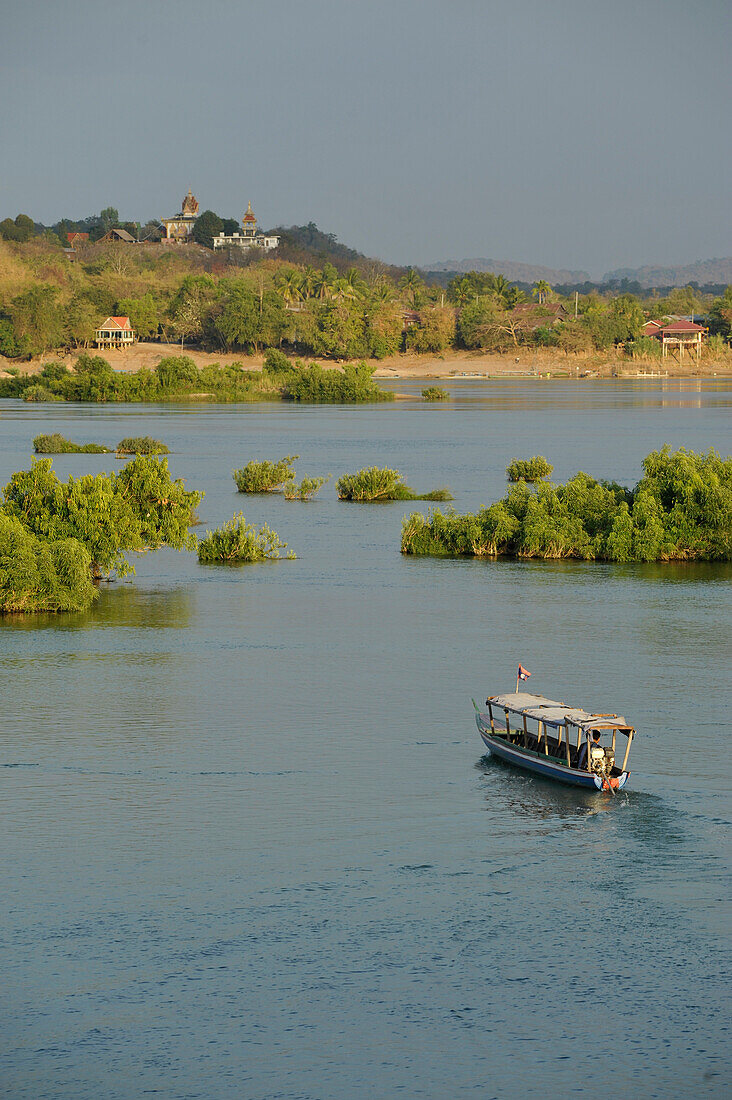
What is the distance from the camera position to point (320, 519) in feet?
198

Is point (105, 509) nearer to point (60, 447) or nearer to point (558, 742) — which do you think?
point (558, 742)

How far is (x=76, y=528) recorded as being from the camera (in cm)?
4212

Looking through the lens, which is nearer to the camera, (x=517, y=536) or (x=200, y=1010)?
(x=200, y=1010)

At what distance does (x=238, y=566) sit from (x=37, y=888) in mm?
28701

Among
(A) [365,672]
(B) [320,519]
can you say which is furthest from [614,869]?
(B) [320,519]

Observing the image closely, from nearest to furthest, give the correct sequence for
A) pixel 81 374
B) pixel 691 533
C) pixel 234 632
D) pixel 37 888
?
pixel 37 888
pixel 234 632
pixel 691 533
pixel 81 374

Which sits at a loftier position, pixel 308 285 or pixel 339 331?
pixel 308 285

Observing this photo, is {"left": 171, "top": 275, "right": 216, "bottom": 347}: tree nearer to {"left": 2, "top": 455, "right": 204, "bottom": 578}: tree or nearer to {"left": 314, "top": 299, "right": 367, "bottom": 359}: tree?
{"left": 314, "top": 299, "right": 367, "bottom": 359}: tree

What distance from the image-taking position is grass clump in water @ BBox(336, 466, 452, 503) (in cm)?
6303

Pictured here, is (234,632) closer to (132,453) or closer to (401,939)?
(401,939)

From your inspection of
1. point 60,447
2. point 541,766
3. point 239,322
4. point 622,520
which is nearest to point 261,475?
point 60,447

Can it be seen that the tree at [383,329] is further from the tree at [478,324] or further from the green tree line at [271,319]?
the tree at [478,324]

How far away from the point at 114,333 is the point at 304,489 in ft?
383

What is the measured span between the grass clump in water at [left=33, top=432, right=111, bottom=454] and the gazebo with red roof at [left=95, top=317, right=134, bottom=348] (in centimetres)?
9311
